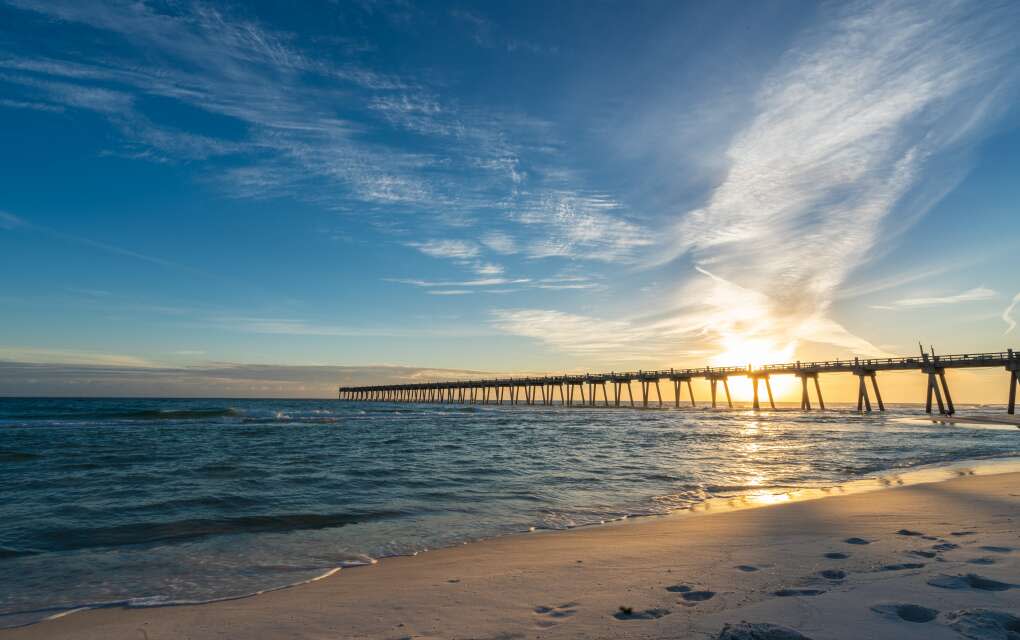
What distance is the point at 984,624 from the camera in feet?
10.7

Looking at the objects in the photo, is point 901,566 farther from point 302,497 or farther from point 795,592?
point 302,497

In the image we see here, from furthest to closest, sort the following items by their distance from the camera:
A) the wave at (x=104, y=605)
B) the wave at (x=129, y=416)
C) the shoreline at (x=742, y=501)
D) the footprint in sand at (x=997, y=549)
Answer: the wave at (x=129, y=416)
the footprint in sand at (x=997, y=549)
the shoreline at (x=742, y=501)
the wave at (x=104, y=605)

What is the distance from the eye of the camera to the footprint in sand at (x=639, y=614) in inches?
147

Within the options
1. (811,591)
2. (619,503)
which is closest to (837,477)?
(619,503)

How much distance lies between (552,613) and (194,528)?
241 inches

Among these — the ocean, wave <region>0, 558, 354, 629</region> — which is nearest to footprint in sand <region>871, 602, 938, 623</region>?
the ocean

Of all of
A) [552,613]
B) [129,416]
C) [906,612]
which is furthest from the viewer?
[129,416]

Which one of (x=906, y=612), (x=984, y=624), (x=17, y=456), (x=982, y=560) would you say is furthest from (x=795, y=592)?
(x=17, y=456)

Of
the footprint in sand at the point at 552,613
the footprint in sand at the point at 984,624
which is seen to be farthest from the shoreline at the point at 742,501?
the footprint in sand at the point at 984,624

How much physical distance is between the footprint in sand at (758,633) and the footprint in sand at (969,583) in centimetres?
184

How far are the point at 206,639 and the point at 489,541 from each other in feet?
11.9

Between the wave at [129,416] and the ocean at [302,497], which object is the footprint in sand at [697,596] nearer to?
the ocean at [302,497]

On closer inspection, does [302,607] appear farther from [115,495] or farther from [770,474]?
[770,474]

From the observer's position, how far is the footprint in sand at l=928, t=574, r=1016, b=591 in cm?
403
